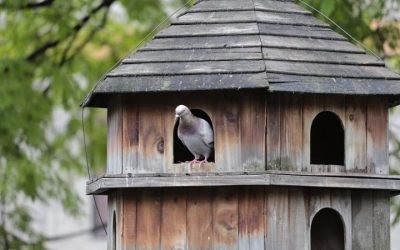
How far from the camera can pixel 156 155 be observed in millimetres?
9031

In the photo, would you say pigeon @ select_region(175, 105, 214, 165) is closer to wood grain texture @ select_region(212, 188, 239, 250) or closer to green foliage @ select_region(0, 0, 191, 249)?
wood grain texture @ select_region(212, 188, 239, 250)

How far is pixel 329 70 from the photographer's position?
9008 millimetres

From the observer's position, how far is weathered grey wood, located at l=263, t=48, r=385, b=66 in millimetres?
8977

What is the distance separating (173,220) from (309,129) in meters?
1.05

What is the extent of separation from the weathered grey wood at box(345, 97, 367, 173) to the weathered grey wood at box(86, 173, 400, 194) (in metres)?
0.20

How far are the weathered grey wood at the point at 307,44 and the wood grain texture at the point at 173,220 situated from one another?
1.14 m

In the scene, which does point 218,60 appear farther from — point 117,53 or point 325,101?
point 117,53

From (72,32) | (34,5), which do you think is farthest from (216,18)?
(72,32)

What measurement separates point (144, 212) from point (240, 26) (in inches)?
54.6

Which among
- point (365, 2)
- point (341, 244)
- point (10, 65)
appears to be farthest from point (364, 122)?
point (10, 65)

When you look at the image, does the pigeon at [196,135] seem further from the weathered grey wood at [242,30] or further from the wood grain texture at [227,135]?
the weathered grey wood at [242,30]

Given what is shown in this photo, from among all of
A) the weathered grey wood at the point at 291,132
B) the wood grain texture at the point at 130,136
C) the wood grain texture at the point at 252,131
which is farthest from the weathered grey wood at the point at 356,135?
the wood grain texture at the point at 130,136

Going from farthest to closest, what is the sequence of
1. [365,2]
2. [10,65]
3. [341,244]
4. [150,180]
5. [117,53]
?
1. [117,53]
2. [10,65]
3. [365,2]
4. [341,244]
5. [150,180]

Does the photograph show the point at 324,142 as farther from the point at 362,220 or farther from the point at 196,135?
the point at 196,135
